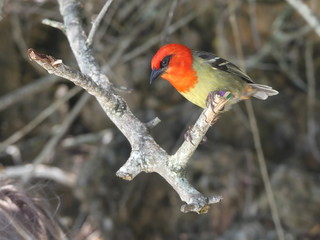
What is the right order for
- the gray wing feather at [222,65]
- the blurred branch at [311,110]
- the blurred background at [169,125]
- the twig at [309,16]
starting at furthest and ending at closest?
the blurred branch at [311,110] < the blurred background at [169,125] < the gray wing feather at [222,65] < the twig at [309,16]

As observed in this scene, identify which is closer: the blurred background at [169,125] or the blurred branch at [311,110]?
the blurred background at [169,125]

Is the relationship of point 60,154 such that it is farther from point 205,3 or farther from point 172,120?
point 205,3

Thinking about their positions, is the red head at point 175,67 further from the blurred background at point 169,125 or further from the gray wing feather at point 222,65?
the blurred background at point 169,125

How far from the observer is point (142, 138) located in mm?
1838

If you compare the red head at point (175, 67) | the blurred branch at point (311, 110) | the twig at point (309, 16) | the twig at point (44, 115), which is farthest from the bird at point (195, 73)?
the blurred branch at point (311, 110)

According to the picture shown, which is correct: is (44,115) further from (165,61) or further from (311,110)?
(311,110)

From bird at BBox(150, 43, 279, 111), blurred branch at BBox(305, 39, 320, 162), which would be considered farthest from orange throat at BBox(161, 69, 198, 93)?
blurred branch at BBox(305, 39, 320, 162)

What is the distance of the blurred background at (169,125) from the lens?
13.7 feet

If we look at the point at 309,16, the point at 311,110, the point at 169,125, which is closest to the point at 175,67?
the point at 309,16

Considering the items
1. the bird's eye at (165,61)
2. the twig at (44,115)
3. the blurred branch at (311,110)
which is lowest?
the blurred branch at (311,110)

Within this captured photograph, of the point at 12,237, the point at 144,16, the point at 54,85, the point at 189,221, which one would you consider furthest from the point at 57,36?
the point at 12,237

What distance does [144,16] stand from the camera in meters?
4.77

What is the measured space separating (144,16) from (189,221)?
182 cm

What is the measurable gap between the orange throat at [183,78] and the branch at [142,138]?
1024mm
